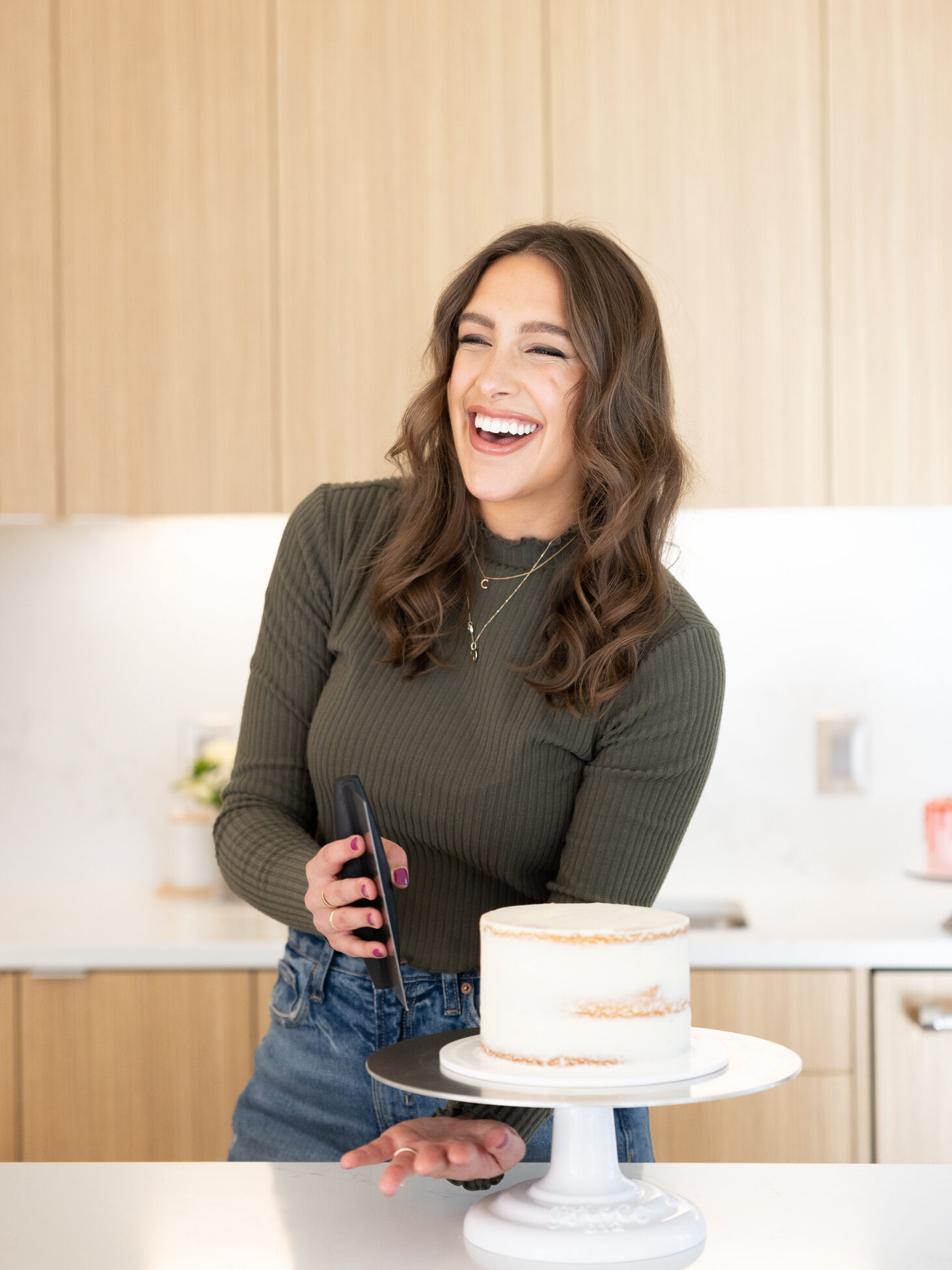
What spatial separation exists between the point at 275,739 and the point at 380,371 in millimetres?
1104

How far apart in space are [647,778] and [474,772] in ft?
0.54

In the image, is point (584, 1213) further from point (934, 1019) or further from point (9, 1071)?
point (9, 1071)

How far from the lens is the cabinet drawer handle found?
2016mm

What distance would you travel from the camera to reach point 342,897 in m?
0.98

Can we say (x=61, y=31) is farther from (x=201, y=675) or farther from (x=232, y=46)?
(x=201, y=675)

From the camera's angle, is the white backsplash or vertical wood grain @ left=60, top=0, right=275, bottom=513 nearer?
vertical wood grain @ left=60, top=0, right=275, bottom=513

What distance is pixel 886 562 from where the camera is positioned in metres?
2.56

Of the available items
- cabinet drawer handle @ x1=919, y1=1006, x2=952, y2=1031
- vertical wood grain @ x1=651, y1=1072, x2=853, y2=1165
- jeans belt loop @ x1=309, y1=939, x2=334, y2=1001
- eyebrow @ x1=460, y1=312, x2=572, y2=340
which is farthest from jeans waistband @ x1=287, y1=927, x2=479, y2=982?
cabinet drawer handle @ x1=919, y1=1006, x2=952, y2=1031

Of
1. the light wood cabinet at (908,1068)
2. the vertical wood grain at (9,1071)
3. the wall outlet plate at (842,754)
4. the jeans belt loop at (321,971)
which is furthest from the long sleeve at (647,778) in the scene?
the wall outlet plate at (842,754)

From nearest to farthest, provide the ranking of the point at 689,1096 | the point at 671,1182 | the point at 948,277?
1. the point at 689,1096
2. the point at 671,1182
3. the point at 948,277

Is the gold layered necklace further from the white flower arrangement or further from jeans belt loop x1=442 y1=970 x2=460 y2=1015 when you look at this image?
the white flower arrangement

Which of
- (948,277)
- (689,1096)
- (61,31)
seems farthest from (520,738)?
(61,31)

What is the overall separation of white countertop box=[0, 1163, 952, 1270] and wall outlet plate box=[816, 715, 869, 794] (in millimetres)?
1591

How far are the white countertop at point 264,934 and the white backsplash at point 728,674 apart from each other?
0.51ft
